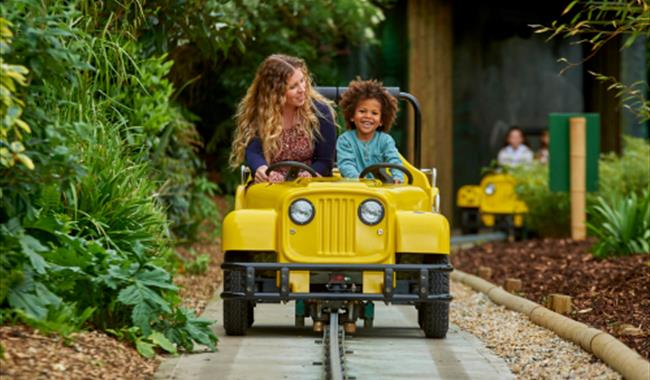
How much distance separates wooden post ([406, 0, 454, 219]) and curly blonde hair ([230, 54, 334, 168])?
33.0 ft

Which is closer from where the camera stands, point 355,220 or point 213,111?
point 355,220

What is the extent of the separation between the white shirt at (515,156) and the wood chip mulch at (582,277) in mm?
2347

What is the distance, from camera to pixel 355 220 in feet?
27.6

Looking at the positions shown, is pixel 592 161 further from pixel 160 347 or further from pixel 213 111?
pixel 160 347

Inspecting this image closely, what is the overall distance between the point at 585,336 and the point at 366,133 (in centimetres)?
210

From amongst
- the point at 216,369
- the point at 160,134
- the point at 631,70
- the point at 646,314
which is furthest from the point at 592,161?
the point at 216,369

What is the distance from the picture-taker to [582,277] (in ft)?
38.6

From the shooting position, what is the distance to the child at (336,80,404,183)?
9445 mm

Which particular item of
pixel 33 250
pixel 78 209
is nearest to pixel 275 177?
pixel 78 209

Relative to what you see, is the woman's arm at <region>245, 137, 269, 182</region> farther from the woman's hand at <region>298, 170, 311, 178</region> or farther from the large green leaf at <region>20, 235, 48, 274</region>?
the large green leaf at <region>20, 235, 48, 274</region>

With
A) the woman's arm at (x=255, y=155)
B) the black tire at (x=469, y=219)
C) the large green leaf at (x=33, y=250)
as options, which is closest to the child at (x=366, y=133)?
the woman's arm at (x=255, y=155)

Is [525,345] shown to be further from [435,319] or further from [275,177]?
→ [275,177]

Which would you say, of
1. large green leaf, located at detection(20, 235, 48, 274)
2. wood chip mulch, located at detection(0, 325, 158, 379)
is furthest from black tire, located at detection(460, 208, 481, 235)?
large green leaf, located at detection(20, 235, 48, 274)

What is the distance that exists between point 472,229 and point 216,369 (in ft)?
40.8
